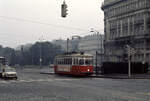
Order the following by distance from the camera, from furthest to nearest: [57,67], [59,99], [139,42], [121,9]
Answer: [121,9] < [139,42] < [57,67] < [59,99]

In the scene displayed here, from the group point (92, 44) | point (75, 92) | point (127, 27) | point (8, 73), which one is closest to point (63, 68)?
point (8, 73)

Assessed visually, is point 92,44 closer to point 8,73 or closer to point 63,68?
point 63,68

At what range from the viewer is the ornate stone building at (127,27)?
9041 centimetres

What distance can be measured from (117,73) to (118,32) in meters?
54.8

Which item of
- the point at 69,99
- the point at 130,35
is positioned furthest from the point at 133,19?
the point at 69,99

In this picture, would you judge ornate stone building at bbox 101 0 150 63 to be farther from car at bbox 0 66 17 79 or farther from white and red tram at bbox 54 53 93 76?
car at bbox 0 66 17 79

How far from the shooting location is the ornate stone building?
9041 cm

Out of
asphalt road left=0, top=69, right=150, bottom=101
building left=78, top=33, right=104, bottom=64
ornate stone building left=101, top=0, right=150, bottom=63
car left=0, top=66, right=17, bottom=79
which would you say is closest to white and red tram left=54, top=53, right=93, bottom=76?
car left=0, top=66, right=17, bottom=79

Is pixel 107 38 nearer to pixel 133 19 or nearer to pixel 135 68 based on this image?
pixel 133 19

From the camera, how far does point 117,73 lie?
51.6 metres

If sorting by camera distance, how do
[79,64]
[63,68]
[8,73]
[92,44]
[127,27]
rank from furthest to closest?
[92,44] → [127,27] → [63,68] → [79,64] → [8,73]

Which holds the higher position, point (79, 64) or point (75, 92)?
point (79, 64)

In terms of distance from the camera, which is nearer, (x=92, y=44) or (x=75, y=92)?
(x=75, y=92)

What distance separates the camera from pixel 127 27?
10031 centimetres
